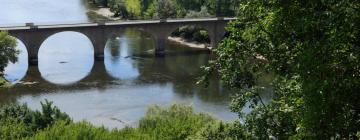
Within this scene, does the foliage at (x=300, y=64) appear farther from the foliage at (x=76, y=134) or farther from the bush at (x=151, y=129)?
the bush at (x=151, y=129)

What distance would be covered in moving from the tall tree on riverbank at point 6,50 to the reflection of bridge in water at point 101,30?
6.01m

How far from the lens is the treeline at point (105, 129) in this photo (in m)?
33.5

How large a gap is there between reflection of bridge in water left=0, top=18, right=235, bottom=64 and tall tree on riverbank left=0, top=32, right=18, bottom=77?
19.7ft

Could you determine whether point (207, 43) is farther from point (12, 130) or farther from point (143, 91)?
point (12, 130)

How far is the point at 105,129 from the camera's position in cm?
3600

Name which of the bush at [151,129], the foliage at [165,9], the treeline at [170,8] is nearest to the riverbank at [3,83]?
the bush at [151,129]

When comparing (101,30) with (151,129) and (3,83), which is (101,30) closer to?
(3,83)

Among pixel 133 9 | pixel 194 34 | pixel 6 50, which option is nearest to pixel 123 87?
pixel 6 50

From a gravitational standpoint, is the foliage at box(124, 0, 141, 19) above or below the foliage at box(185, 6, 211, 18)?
below

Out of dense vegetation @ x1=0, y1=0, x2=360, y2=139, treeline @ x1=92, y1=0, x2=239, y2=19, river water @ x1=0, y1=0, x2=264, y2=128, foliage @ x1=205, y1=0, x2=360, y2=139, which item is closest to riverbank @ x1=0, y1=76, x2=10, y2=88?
river water @ x1=0, y1=0, x2=264, y2=128

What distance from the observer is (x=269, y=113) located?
16.2m

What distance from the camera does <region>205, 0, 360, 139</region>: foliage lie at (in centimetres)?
1341

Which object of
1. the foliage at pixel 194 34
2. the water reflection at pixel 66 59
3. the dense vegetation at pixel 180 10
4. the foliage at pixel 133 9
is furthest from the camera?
the foliage at pixel 133 9

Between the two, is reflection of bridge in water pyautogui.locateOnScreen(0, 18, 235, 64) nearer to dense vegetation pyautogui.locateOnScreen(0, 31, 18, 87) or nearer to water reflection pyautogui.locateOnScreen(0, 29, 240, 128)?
water reflection pyautogui.locateOnScreen(0, 29, 240, 128)
